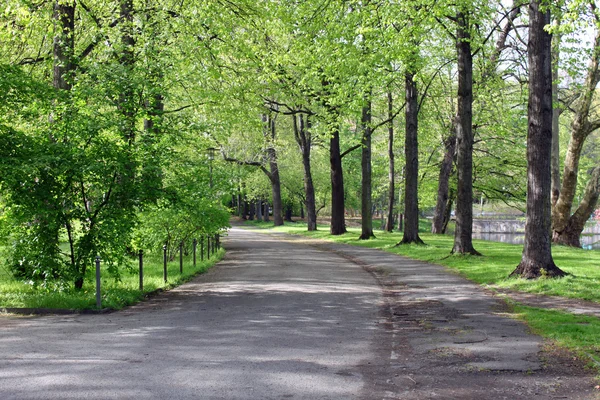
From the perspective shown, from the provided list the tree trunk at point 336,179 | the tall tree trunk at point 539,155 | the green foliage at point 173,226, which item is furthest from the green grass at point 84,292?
the tree trunk at point 336,179

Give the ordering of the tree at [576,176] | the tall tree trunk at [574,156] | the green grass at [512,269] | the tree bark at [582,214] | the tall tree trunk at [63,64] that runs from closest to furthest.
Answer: the tall tree trunk at [63,64]
the green grass at [512,269]
the tall tree trunk at [574,156]
the tree at [576,176]
the tree bark at [582,214]

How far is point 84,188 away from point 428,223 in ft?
215

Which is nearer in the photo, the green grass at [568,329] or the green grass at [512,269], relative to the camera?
the green grass at [568,329]

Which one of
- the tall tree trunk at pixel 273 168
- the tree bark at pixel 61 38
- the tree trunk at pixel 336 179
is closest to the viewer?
the tree bark at pixel 61 38

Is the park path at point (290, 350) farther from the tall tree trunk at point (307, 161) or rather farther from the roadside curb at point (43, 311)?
the tall tree trunk at point (307, 161)

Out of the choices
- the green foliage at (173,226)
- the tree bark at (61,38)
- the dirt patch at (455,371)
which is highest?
the tree bark at (61,38)

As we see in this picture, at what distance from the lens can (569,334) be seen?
27.8ft

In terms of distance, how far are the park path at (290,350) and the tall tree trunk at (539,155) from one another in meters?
2.12

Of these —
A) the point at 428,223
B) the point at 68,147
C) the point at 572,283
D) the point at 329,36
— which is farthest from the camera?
the point at 428,223

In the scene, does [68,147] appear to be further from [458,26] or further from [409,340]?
[458,26]

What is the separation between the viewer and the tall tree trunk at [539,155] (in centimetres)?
1426

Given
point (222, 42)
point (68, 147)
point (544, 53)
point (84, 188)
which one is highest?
point (222, 42)

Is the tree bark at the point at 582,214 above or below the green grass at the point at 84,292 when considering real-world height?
above

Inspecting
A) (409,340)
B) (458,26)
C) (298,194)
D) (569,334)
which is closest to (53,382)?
(409,340)
